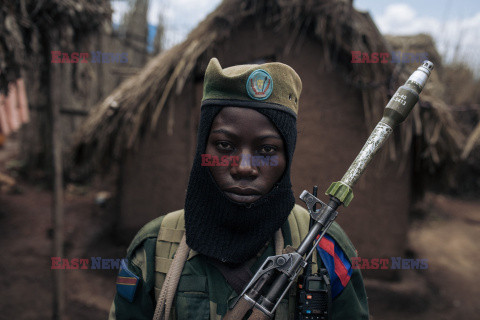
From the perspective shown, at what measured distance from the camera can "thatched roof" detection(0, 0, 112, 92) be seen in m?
2.57

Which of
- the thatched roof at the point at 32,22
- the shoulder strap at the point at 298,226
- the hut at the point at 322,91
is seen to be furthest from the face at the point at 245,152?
the hut at the point at 322,91

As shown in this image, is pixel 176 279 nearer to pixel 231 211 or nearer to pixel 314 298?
pixel 231 211

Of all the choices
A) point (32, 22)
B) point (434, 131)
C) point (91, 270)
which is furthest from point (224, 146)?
point (91, 270)

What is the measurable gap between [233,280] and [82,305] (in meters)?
3.60

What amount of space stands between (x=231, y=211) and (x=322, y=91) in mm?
3008

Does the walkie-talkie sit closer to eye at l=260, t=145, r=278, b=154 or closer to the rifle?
the rifle

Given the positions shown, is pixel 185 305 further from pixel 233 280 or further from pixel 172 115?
pixel 172 115

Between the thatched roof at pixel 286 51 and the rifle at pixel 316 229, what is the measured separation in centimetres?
256

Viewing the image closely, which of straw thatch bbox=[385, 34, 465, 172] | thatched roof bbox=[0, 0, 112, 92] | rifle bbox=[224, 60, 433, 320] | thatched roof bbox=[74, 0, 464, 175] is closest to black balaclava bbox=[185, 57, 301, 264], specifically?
rifle bbox=[224, 60, 433, 320]

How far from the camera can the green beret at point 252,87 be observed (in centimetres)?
119

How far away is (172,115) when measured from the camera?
13.7ft

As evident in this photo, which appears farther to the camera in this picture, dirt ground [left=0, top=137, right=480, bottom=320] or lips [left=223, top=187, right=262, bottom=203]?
dirt ground [left=0, top=137, right=480, bottom=320]

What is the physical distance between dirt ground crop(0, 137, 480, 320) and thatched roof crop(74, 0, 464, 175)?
1779 mm

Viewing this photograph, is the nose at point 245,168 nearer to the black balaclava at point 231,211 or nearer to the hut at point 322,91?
the black balaclava at point 231,211
